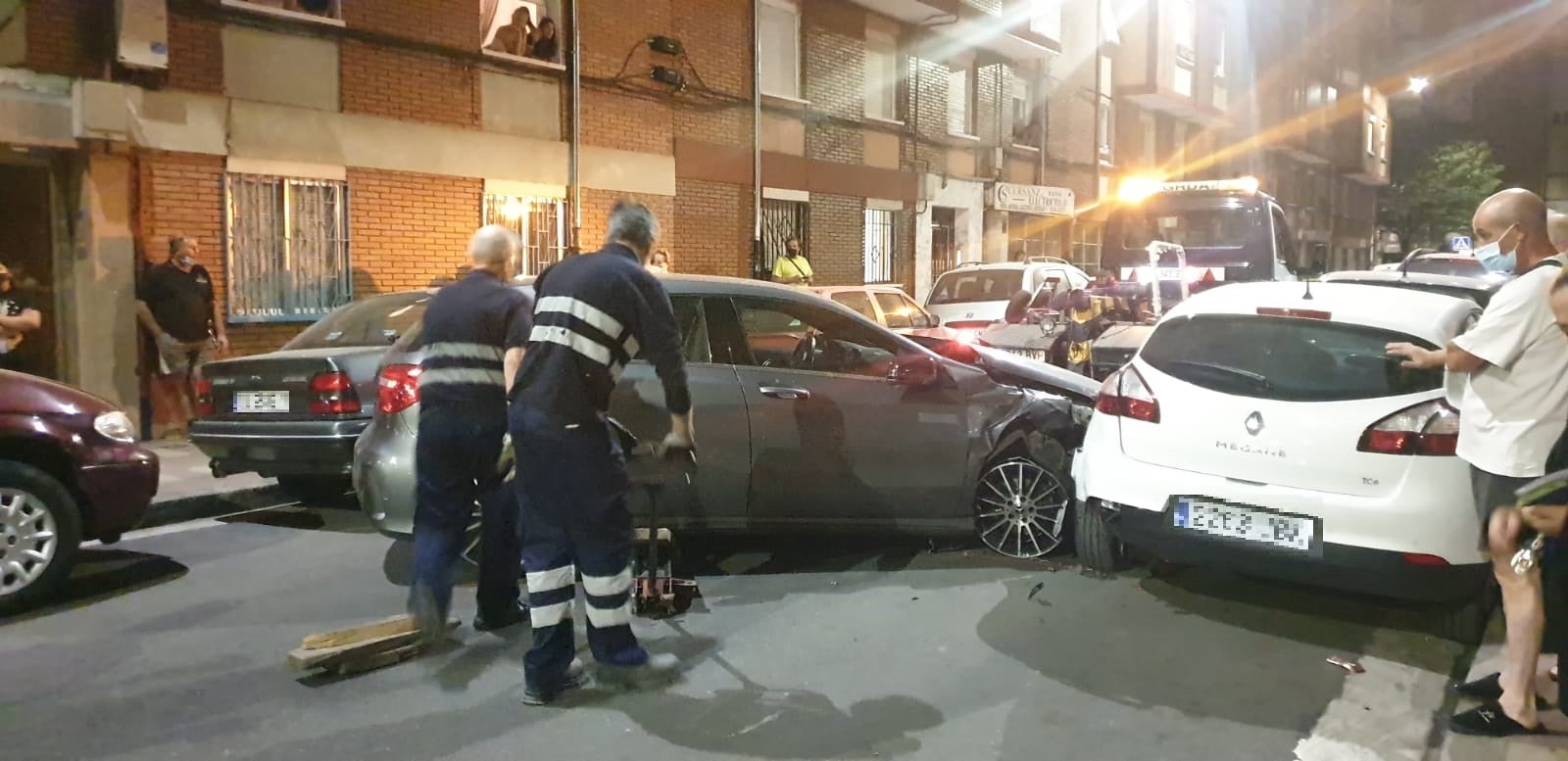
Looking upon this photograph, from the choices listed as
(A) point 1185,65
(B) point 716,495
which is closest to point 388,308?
(B) point 716,495

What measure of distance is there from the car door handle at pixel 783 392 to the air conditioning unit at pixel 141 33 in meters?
6.93

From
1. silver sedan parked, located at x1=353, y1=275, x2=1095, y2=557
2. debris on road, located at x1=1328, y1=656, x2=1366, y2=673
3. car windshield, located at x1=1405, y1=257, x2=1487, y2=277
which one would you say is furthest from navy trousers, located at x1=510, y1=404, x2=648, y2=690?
car windshield, located at x1=1405, y1=257, x2=1487, y2=277

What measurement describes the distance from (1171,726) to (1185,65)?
29.1m

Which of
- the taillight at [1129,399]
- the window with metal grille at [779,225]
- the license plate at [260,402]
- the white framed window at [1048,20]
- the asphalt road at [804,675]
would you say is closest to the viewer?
the asphalt road at [804,675]

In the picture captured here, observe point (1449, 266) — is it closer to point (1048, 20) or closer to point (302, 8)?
point (302, 8)

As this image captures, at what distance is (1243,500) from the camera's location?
4.73 meters

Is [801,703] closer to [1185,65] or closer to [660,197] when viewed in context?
[660,197]

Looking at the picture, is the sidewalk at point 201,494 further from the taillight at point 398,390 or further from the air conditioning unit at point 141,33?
the air conditioning unit at point 141,33

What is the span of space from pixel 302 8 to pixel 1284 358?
31.6 ft

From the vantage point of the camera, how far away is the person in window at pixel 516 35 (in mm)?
12844

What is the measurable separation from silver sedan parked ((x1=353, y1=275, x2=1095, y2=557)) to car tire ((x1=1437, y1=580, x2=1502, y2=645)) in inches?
72.6

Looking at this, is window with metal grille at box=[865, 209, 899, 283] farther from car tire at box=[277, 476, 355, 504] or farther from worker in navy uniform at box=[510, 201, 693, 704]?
worker in navy uniform at box=[510, 201, 693, 704]

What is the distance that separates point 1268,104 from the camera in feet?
122

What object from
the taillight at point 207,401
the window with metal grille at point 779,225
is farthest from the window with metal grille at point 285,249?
the window with metal grille at point 779,225
